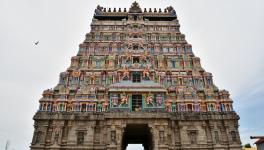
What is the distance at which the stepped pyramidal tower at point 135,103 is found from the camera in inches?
1051

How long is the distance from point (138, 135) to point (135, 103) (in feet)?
24.4

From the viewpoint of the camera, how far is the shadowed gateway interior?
2806cm

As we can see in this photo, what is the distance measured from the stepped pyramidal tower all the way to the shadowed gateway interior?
0.42ft

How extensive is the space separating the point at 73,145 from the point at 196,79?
19741mm

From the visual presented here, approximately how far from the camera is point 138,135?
33.7 m

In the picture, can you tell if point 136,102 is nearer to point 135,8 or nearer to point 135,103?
point 135,103

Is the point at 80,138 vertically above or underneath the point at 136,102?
underneath

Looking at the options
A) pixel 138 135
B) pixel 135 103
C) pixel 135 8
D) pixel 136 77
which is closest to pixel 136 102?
pixel 135 103

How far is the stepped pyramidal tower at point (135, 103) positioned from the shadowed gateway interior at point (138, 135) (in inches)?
5.1

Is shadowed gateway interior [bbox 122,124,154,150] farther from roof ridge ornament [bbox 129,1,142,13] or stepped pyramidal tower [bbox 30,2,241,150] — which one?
roof ridge ornament [bbox 129,1,142,13]

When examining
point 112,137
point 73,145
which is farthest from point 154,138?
point 73,145

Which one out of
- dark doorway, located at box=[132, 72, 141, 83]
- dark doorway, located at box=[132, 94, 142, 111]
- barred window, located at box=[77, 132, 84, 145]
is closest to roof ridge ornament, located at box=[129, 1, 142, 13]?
dark doorway, located at box=[132, 72, 141, 83]

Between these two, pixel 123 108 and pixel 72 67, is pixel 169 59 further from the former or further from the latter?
pixel 72 67

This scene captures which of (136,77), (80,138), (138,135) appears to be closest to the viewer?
(80,138)
